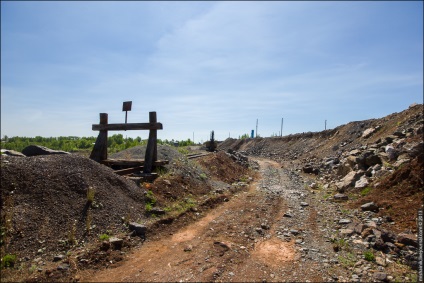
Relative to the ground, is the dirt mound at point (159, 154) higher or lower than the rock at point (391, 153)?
lower

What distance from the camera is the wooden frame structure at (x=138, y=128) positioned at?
1236cm

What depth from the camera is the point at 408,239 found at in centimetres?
691

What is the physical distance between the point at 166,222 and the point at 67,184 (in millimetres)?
3148

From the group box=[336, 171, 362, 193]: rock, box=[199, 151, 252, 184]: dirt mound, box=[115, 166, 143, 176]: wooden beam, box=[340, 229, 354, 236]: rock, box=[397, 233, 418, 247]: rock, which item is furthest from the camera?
box=[199, 151, 252, 184]: dirt mound

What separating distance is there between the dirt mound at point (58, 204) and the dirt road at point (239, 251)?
149 centimetres

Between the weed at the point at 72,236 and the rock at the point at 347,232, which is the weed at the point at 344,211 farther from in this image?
the weed at the point at 72,236

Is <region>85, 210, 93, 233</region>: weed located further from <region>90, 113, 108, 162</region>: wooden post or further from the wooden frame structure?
<region>90, 113, 108, 162</region>: wooden post

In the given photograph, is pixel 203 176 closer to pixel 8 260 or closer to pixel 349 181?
pixel 349 181

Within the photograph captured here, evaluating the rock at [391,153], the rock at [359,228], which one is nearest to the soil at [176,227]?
the rock at [359,228]

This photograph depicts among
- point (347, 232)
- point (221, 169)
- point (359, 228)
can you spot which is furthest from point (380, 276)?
point (221, 169)

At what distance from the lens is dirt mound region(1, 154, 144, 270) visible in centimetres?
614

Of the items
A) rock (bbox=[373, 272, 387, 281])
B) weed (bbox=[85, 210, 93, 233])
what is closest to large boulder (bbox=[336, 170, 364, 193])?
rock (bbox=[373, 272, 387, 281])

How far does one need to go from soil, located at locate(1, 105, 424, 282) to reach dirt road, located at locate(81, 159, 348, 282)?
3cm

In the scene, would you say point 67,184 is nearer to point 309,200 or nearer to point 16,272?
point 16,272
